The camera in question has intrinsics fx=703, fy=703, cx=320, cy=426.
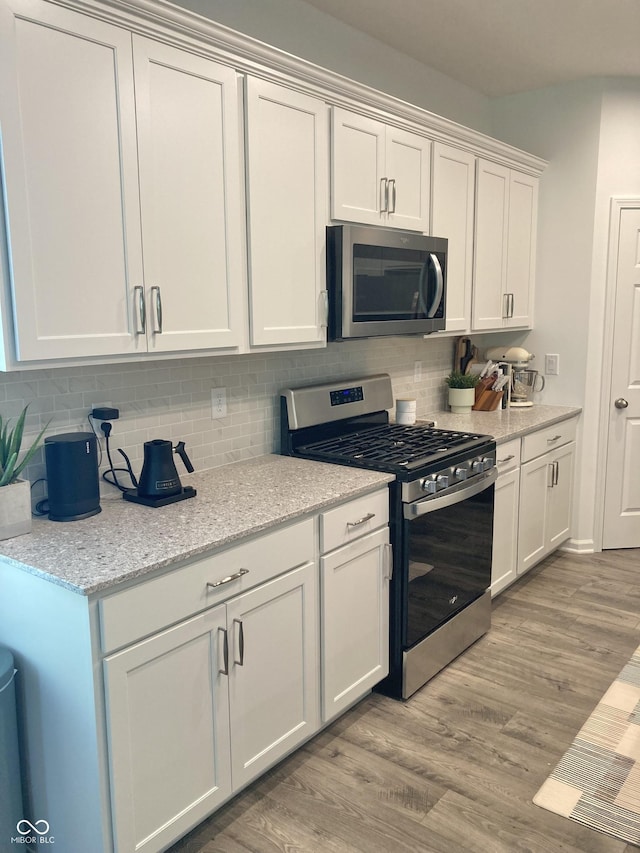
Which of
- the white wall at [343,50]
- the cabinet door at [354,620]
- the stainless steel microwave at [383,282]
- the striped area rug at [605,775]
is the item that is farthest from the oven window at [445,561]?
the white wall at [343,50]

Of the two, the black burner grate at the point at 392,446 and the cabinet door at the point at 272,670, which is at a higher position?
the black burner grate at the point at 392,446

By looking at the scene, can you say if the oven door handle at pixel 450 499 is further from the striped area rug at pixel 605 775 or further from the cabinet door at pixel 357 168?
the cabinet door at pixel 357 168

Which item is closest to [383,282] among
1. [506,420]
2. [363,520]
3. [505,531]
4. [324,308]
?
[324,308]

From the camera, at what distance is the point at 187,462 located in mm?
2432

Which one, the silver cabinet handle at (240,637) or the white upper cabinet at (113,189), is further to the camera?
the silver cabinet handle at (240,637)

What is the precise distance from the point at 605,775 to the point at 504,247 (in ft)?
8.79

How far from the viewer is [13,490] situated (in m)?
1.87

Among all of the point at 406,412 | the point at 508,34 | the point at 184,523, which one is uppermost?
the point at 508,34

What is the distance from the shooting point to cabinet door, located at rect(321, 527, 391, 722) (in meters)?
2.34

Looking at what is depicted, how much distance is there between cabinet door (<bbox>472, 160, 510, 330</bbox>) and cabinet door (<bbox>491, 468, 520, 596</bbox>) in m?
0.88

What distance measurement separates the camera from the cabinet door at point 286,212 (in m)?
2.35

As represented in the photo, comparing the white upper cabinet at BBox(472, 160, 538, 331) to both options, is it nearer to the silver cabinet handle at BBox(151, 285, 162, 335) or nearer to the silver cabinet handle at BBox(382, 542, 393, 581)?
the silver cabinet handle at BBox(382, 542, 393, 581)

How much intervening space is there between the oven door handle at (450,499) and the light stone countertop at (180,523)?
0.15 metres

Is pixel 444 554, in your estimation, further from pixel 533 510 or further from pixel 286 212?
pixel 286 212
